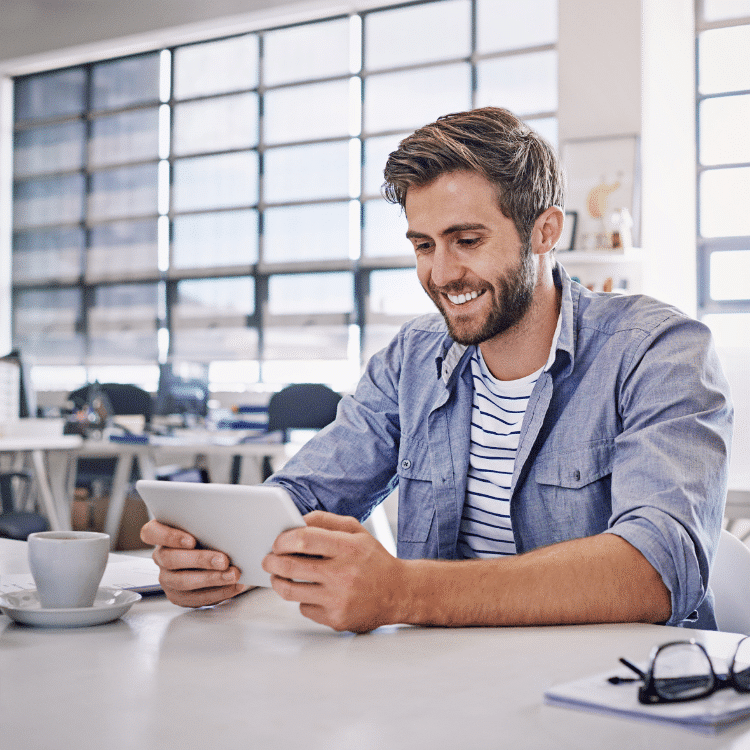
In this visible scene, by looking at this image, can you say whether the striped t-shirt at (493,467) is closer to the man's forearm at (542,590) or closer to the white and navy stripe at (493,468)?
the white and navy stripe at (493,468)

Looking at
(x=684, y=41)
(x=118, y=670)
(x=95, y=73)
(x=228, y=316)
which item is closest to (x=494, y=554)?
(x=118, y=670)

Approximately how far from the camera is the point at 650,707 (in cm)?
63

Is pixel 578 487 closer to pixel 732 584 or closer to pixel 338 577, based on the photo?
pixel 732 584

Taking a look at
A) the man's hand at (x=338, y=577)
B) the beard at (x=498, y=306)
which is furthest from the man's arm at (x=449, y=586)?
the beard at (x=498, y=306)

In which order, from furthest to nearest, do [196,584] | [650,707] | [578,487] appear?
[578,487]
[196,584]
[650,707]

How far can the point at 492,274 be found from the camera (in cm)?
142

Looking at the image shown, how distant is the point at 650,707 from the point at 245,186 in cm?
725

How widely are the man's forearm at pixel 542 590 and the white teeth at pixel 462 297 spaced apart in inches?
20.9

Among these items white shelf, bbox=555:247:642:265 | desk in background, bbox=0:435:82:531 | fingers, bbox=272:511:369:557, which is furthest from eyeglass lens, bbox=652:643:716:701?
white shelf, bbox=555:247:642:265

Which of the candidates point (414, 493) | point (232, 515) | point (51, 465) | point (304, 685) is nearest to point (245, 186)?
point (51, 465)

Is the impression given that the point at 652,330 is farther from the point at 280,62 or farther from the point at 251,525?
the point at 280,62

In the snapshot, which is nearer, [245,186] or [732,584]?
[732,584]

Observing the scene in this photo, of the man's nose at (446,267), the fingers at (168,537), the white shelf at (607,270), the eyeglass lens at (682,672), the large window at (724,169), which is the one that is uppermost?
the large window at (724,169)

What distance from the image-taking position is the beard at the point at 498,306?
142cm
